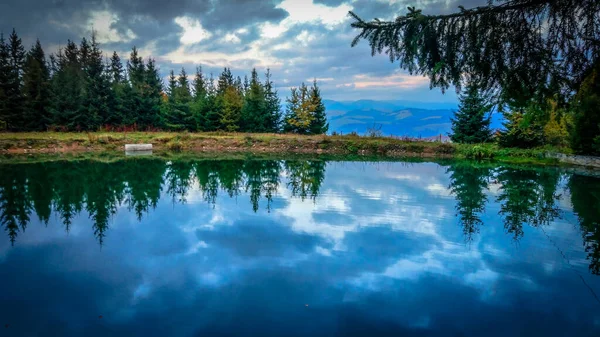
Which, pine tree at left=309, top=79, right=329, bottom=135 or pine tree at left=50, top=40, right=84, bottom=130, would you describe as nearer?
pine tree at left=50, top=40, right=84, bottom=130

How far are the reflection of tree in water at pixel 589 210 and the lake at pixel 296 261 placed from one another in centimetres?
7

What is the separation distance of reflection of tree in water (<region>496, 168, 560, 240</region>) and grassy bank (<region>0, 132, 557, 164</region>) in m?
8.13

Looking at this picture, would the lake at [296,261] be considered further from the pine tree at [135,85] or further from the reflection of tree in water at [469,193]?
the pine tree at [135,85]

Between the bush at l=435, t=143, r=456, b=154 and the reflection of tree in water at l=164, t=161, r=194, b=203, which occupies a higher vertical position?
the bush at l=435, t=143, r=456, b=154

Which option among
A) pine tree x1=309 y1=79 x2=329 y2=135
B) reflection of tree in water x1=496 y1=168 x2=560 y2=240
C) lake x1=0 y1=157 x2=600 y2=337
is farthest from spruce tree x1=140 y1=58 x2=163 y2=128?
reflection of tree in water x1=496 y1=168 x2=560 y2=240

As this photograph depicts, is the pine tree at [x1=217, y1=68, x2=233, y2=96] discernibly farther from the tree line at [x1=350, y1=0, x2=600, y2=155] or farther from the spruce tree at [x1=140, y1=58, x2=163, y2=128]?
the tree line at [x1=350, y1=0, x2=600, y2=155]

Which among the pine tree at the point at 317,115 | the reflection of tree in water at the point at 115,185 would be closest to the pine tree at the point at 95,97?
the reflection of tree in water at the point at 115,185

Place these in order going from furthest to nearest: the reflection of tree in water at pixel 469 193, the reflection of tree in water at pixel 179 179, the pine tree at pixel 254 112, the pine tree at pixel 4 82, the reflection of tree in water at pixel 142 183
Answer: the pine tree at pixel 254 112, the pine tree at pixel 4 82, the reflection of tree in water at pixel 179 179, the reflection of tree in water at pixel 142 183, the reflection of tree in water at pixel 469 193

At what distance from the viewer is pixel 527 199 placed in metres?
12.4

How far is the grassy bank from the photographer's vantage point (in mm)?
26375

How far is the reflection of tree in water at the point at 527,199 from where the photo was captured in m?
9.62

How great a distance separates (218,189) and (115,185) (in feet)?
13.7

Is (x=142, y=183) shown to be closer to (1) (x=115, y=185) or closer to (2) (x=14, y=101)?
(1) (x=115, y=185)

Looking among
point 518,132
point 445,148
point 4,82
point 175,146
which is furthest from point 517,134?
point 4,82
